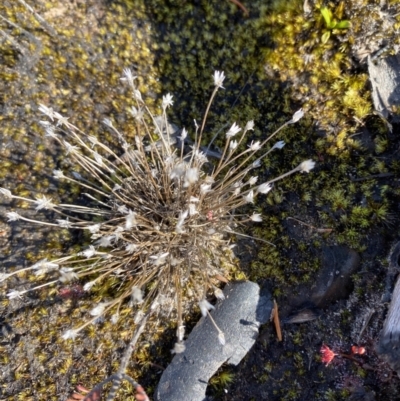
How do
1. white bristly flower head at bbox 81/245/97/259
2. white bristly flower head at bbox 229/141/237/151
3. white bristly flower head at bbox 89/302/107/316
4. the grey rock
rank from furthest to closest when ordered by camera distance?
the grey rock, white bristly flower head at bbox 229/141/237/151, white bristly flower head at bbox 81/245/97/259, white bristly flower head at bbox 89/302/107/316

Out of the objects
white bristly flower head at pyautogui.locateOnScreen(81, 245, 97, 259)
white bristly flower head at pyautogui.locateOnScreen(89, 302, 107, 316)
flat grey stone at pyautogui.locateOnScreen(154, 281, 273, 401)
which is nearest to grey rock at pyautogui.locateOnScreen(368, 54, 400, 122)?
flat grey stone at pyautogui.locateOnScreen(154, 281, 273, 401)

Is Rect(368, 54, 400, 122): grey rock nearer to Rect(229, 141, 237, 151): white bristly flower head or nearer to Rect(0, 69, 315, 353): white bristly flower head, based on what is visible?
Rect(0, 69, 315, 353): white bristly flower head

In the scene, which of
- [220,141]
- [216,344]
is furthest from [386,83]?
[216,344]

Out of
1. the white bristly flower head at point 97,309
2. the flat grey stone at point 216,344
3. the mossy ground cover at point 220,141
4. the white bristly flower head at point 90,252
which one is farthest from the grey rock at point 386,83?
the white bristly flower head at point 97,309

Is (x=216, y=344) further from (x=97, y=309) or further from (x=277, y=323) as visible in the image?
(x=97, y=309)

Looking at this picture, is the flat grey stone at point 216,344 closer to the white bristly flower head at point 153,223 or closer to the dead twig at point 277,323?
the dead twig at point 277,323
